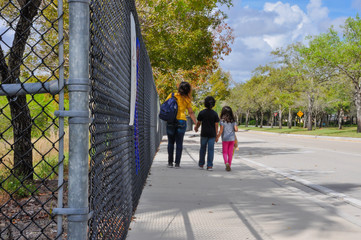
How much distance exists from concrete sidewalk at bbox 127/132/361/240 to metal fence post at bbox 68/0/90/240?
210cm

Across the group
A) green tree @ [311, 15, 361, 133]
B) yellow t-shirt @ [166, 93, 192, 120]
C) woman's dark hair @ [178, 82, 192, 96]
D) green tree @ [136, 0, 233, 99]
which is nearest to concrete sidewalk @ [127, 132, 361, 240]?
yellow t-shirt @ [166, 93, 192, 120]

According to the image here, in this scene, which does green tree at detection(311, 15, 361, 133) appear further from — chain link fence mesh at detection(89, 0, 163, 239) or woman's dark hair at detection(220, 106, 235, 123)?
chain link fence mesh at detection(89, 0, 163, 239)

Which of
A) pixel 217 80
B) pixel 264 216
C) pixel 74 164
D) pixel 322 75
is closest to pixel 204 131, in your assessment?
pixel 264 216

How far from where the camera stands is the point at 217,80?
42.5 m

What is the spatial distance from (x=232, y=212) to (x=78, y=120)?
356 cm

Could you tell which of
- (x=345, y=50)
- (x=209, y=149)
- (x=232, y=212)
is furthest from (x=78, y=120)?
(x=345, y=50)

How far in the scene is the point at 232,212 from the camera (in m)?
5.08

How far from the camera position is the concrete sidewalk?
4.16 meters

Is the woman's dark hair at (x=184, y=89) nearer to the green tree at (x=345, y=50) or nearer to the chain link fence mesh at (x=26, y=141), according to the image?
the chain link fence mesh at (x=26, y=141)

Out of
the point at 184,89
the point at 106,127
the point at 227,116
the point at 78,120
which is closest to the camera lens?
the point at 78,120

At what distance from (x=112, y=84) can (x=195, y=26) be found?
12.7 meters

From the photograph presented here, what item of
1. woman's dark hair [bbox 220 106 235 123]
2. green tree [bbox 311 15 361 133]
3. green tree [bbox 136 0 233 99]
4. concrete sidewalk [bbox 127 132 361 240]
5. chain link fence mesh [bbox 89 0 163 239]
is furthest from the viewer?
green tree [bbox 311 15 361 133]

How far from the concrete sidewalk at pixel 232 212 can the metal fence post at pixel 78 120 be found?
2102 millimetres

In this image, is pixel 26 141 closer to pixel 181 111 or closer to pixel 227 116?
pixel 181 111
